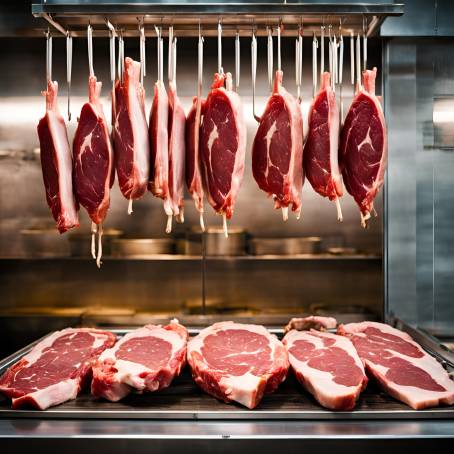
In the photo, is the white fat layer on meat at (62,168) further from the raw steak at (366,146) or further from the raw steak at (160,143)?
the raw steak at (366,146)

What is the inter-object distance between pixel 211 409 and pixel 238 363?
0.81 feet

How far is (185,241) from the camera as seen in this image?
3748mm

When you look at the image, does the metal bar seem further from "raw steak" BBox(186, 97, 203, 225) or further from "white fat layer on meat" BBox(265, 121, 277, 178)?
"white fat layer on meat" BBox(265, 121, 277, 178)

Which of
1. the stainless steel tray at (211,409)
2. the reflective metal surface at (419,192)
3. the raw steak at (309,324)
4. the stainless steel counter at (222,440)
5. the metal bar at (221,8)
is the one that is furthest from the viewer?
the reflective metal surface at (419,192)

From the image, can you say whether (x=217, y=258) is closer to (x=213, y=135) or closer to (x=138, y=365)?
(x=213, y=135)

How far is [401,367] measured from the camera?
7.27 feet

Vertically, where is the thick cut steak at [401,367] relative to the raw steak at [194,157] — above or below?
below

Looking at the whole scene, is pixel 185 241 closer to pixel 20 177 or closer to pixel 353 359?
pixel 20 177

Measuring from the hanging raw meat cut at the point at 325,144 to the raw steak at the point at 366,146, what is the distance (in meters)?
0.09

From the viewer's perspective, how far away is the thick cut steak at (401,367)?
2.00 metres

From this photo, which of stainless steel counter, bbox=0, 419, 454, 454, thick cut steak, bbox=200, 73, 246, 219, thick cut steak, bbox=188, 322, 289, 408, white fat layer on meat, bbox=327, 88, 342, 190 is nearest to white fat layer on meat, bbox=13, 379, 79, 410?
stainless steel counter, bbox=0, 419, 454, 454

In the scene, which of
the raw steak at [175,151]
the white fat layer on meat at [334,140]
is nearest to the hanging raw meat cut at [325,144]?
the white fat layer on meat at [334,140]

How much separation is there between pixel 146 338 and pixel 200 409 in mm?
565

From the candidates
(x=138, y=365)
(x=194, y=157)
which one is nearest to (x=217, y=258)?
(x=194, y=157)
